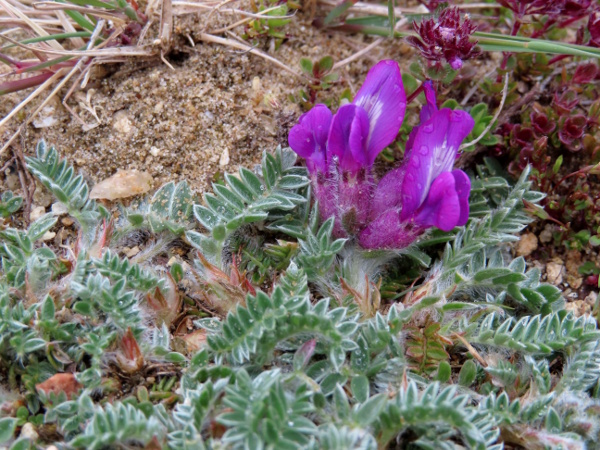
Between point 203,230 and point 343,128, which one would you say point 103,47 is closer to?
point 203,230

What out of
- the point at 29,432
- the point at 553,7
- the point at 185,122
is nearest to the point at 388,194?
the point at 185,122

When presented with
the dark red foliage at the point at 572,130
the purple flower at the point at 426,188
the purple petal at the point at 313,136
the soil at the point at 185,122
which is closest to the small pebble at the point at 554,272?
the soil at the point at 185,122

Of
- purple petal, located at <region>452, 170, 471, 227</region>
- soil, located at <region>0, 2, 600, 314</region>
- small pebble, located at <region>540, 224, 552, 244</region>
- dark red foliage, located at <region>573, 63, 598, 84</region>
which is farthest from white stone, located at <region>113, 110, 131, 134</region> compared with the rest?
dark red foliage, located at <region>573, 63, 598, 84</region>

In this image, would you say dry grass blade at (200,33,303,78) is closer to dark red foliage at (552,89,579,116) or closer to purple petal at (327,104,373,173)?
purple petal at (327,104,373,173)

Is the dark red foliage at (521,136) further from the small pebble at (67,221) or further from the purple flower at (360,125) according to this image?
the small pebble at (67,221)

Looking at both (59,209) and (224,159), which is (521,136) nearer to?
(224,159)
